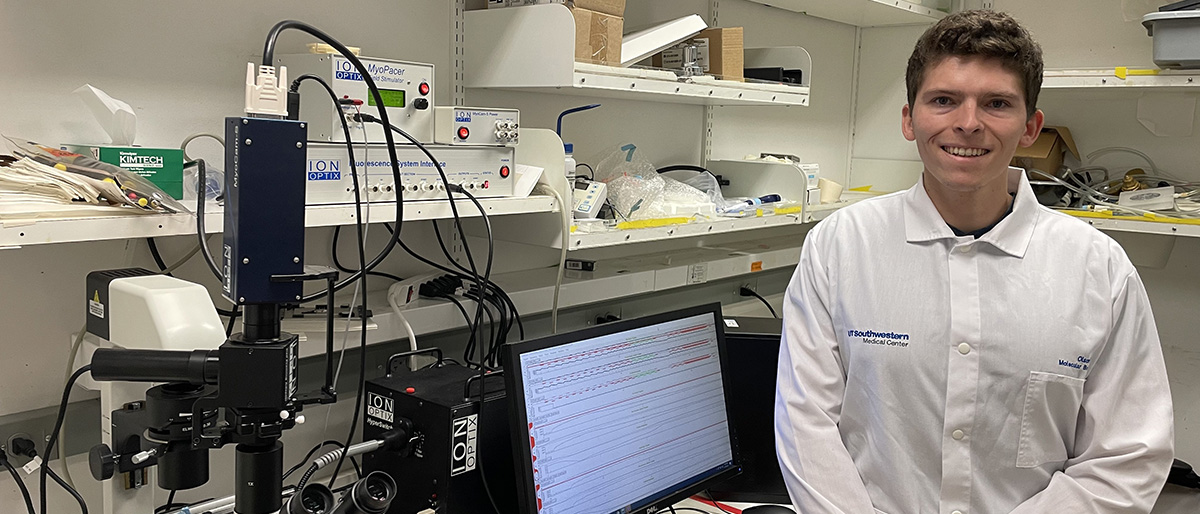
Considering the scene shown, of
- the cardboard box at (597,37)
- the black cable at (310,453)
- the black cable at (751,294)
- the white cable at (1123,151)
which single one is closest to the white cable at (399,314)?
the black cable at (310,453)

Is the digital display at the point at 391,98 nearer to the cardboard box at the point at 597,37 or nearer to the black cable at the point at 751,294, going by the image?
the cardboard box at the point at 597,37

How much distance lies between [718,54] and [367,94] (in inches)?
36.2

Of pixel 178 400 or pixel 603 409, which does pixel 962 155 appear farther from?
pixel 178 400

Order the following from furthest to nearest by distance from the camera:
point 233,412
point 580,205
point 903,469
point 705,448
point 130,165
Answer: point 580,205 → point 705,448 → point 903,469 → point 130,165 → point 233,412

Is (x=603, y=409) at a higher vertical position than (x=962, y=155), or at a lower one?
lower

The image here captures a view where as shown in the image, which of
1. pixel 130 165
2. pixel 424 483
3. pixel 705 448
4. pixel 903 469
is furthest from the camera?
pixel 705 448

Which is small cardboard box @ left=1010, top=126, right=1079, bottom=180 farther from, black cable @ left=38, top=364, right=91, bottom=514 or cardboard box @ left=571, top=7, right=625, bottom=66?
black cable @ left=38, top=364, right=91, bottom=514

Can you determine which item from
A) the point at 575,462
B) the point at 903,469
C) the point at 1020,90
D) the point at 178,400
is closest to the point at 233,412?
the point at 178,400

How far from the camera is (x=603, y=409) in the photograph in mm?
1438

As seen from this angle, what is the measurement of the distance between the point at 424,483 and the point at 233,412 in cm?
64

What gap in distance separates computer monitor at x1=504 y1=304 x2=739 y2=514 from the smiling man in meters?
0.26

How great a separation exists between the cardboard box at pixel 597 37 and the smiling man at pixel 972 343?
588mm

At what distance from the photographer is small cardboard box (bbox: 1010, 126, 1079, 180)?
8.64 feet

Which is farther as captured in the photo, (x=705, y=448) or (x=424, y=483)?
(x=705, y=448)
